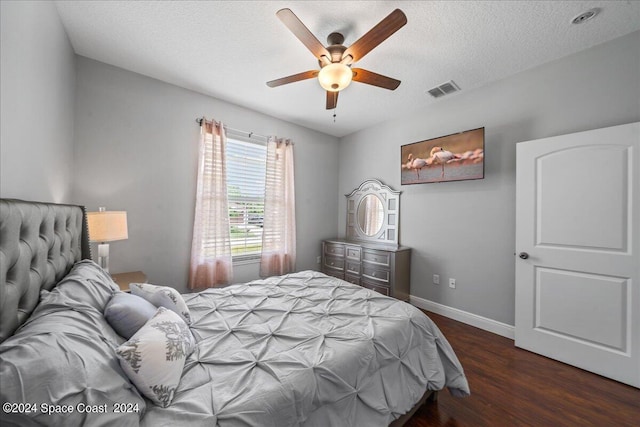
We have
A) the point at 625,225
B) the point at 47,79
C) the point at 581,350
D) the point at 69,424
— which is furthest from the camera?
the point at 581,350

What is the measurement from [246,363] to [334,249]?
2.87 metres

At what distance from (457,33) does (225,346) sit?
2.73 metres

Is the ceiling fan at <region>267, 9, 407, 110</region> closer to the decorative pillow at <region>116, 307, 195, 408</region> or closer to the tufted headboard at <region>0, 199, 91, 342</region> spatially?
the tufted headboard at <region>0, 199, 91, 342</region>

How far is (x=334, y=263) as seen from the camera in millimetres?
3924

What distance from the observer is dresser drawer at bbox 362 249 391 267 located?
10.6ft

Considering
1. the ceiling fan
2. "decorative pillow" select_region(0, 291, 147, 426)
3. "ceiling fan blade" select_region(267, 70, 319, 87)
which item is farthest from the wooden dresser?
"decorative pillow" select_region(0, 291, 147, 426)

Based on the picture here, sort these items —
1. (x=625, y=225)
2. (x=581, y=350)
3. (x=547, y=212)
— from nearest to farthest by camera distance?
(x=625, y=225) < (x=581, y=350) < (x=547, y=212)

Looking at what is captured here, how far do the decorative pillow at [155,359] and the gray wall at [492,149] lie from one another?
2.94 metres

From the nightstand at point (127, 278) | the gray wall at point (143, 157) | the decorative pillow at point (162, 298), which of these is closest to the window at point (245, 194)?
the gray wall at point (143, 157)

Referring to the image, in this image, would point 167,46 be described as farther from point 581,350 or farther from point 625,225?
point 581,350

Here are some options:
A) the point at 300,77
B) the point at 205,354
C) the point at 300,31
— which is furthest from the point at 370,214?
the point at 205,354

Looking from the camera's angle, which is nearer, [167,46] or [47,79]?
[47,79]

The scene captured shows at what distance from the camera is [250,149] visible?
11.2ft

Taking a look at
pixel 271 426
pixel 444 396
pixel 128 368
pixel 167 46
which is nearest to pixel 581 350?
pixel 444 396
